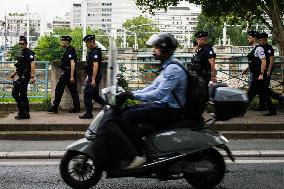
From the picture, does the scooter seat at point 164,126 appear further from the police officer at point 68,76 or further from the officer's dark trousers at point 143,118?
the police officer at point 68,76

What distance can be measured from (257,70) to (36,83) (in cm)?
617

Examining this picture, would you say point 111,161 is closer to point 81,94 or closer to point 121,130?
point 121,130

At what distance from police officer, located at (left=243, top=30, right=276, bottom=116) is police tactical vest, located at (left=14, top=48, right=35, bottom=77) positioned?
4717 millimetres

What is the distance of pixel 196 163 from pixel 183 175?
0.26m

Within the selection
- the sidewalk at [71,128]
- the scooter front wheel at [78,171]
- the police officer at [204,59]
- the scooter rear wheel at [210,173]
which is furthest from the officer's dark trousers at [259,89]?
the scooter front wheel at [78,171]

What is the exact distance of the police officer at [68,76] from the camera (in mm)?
12852

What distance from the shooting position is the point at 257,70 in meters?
12.6

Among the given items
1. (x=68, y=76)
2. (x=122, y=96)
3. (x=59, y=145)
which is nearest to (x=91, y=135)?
(x=122, y=96)

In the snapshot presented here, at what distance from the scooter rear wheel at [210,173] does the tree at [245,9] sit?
36.0 ft

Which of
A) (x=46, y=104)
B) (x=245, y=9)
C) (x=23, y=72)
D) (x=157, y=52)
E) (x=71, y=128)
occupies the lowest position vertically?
(x=71, y=128)

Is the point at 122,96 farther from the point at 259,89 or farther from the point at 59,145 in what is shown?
the point at 259,89

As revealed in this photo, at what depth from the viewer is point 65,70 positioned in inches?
515

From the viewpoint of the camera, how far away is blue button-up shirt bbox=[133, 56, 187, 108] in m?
6.12

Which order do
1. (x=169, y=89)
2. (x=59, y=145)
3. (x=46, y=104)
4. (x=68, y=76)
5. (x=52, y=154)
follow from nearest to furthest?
1. (x=169, y=89)
2. (x=52, y=154)
3. (x=59, y=145)
4. (x=68, y=76)
5. (x=46, y=104)
